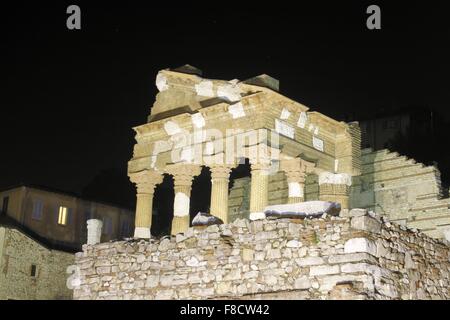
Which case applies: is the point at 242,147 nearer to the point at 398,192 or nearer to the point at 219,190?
the point at 219,190

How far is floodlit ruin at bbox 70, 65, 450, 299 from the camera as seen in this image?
389 inches

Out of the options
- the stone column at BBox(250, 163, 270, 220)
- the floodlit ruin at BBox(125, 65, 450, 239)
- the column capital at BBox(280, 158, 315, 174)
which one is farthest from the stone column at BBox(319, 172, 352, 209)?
the stone column at BBox(250, 163, 270, 220)

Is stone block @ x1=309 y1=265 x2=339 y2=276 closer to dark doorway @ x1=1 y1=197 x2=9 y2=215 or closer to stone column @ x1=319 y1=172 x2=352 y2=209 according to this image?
stone column @ x1=319 y1=172 x2=352 y2=209

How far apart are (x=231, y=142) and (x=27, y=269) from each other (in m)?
10.3

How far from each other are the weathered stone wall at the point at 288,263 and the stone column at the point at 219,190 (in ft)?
35.3

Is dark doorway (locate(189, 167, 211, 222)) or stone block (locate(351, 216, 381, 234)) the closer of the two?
stone block (locate(351, 216, 381, 234))

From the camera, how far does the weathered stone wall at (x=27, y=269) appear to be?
26.4 metres

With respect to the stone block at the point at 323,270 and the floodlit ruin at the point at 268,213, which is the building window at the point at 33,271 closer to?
the floodlit ruin at the point at 268,213

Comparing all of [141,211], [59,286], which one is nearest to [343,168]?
[141,211]

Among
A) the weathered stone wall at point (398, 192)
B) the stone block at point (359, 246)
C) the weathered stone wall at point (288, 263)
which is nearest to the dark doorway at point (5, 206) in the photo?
the weathered stone wall at point (398, 192)
